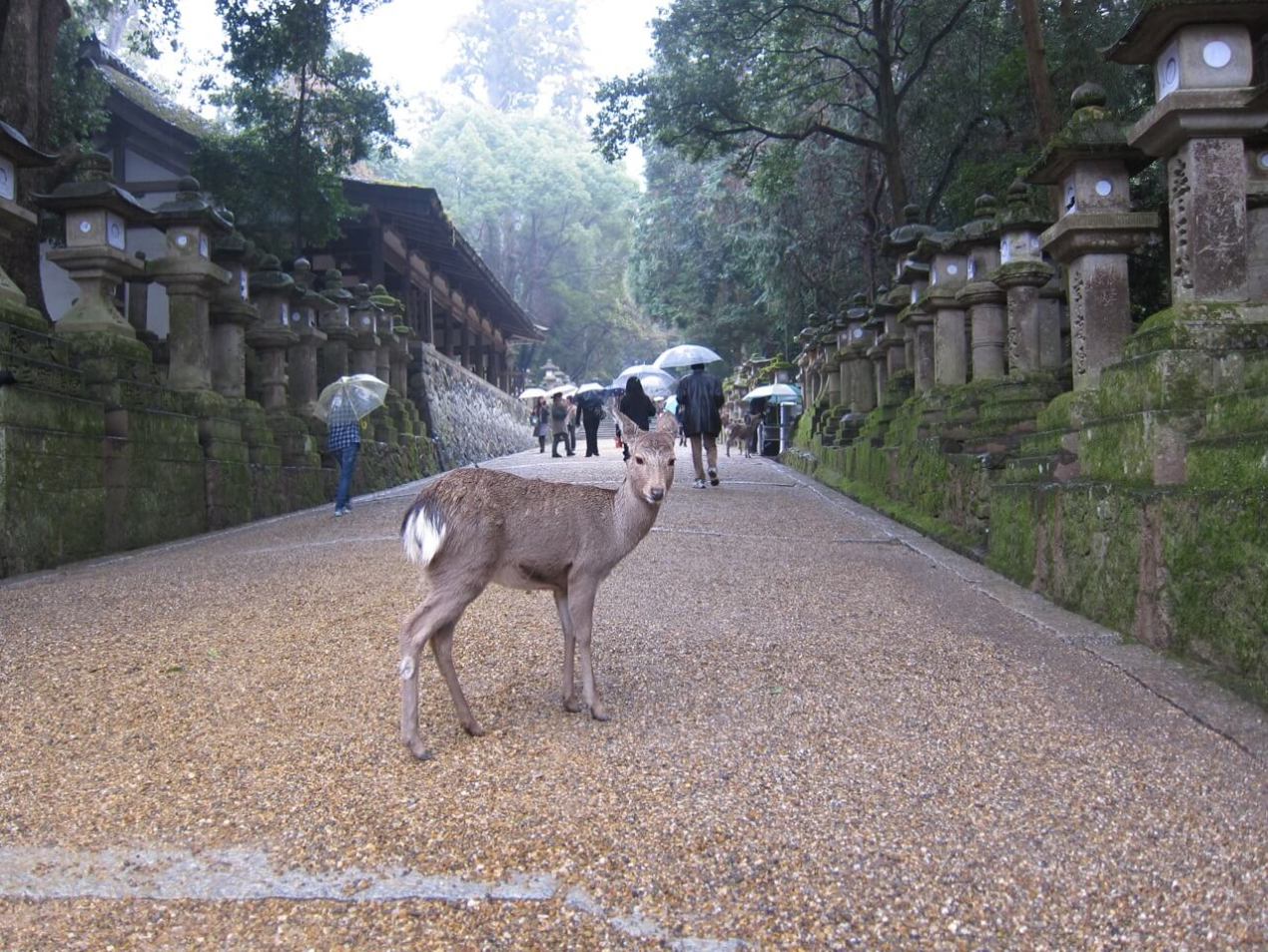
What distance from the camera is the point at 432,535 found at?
341 cm

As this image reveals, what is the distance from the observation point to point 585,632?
3625mm

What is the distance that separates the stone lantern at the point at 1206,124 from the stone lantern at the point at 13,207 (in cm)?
730

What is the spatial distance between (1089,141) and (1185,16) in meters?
1.28

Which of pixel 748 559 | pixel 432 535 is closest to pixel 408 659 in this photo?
pixel 432 535

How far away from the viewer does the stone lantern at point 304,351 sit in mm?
14000

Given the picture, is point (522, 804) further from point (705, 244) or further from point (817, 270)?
point (705, 244)

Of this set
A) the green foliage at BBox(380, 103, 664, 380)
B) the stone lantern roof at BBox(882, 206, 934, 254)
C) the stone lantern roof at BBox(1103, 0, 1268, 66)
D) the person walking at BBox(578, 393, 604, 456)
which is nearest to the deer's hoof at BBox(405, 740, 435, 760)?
the stone lantern roof at BBox(1103, 0, 1268, 66)

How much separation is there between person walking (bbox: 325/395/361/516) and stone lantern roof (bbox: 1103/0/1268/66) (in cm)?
783

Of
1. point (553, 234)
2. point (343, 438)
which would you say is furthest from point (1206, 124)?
point (553, 234)

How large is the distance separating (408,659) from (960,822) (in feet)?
5.46

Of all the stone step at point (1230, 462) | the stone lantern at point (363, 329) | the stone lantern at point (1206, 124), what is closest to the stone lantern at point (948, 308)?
the stone lantern at point (1206, 124)

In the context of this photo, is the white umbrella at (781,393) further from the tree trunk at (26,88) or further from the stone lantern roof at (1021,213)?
the tree trunk at (26,88)

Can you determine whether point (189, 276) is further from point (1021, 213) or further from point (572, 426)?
point (572, 426)

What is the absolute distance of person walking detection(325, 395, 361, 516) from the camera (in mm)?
10664
